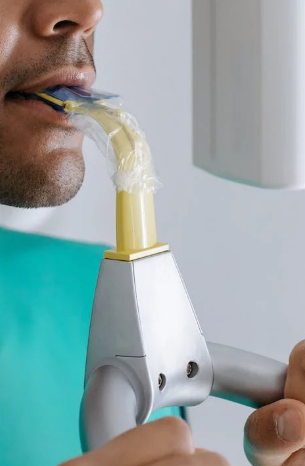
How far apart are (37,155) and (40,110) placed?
0.05m

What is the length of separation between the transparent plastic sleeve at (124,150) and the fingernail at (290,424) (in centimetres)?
19

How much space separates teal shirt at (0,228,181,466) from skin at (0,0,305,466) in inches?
3.7

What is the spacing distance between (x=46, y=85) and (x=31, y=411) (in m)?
0.33

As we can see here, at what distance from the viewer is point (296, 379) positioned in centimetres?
58

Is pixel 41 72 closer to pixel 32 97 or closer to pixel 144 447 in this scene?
pixel 32 97

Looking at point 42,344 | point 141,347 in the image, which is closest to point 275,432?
point 141,347

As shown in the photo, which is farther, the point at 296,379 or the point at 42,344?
the point at 42,344

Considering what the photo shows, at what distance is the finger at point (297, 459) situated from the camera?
64 cm

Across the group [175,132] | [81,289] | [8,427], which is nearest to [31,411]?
[8,427]

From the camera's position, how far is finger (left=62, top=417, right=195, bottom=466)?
391mm

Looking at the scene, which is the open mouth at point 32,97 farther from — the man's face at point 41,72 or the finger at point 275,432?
the finger at point 275,432

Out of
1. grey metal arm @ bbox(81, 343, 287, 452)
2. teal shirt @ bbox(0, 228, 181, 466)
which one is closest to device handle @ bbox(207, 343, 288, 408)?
grey metal arm @ bbox(81, 343, 287, 452)

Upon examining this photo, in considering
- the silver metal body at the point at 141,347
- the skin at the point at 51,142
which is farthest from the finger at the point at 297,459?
the silver metal body at the point at 141,347

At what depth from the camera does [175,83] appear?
1.05 m
